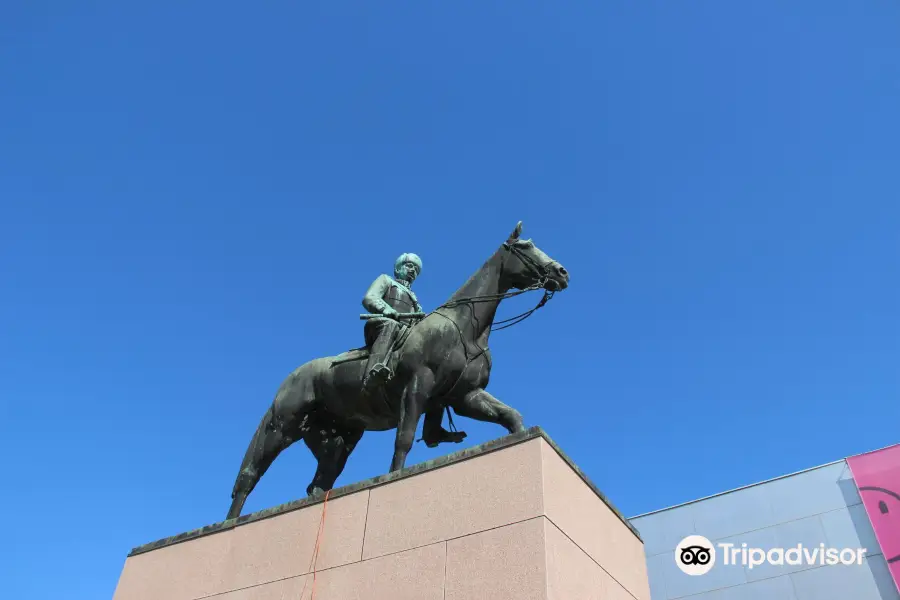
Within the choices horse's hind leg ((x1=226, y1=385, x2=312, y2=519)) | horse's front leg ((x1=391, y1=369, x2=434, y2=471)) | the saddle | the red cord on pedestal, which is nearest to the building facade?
horse's front leg ((x1=391, y1=369, x2=434, y2=471))

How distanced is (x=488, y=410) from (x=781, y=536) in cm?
1743

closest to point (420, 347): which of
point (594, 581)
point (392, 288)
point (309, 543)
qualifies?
point (392, 288)

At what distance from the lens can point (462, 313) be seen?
34.8 ft

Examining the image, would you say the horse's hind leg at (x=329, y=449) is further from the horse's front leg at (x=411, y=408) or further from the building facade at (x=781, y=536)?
the building facade at (x=781, y=536)

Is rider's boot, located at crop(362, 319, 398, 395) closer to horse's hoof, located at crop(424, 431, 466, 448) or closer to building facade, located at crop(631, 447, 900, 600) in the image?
horse's hoof, located at crop(424, 431, 466, 448)

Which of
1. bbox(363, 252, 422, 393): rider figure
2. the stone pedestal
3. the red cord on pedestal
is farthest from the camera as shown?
bbox(363, 252, 422, 393): rider figure

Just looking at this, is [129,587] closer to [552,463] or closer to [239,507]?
[239,507]

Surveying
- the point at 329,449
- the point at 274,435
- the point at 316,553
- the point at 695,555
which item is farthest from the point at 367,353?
the point at 695,555

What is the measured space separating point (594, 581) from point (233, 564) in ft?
13.5

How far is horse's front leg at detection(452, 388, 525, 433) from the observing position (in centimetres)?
983

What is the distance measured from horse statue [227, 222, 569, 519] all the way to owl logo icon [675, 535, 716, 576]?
17.1 meters

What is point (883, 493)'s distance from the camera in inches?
869

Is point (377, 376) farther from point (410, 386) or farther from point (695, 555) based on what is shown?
point (695, 555)

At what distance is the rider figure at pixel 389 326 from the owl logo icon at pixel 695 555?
1714 centimetres
